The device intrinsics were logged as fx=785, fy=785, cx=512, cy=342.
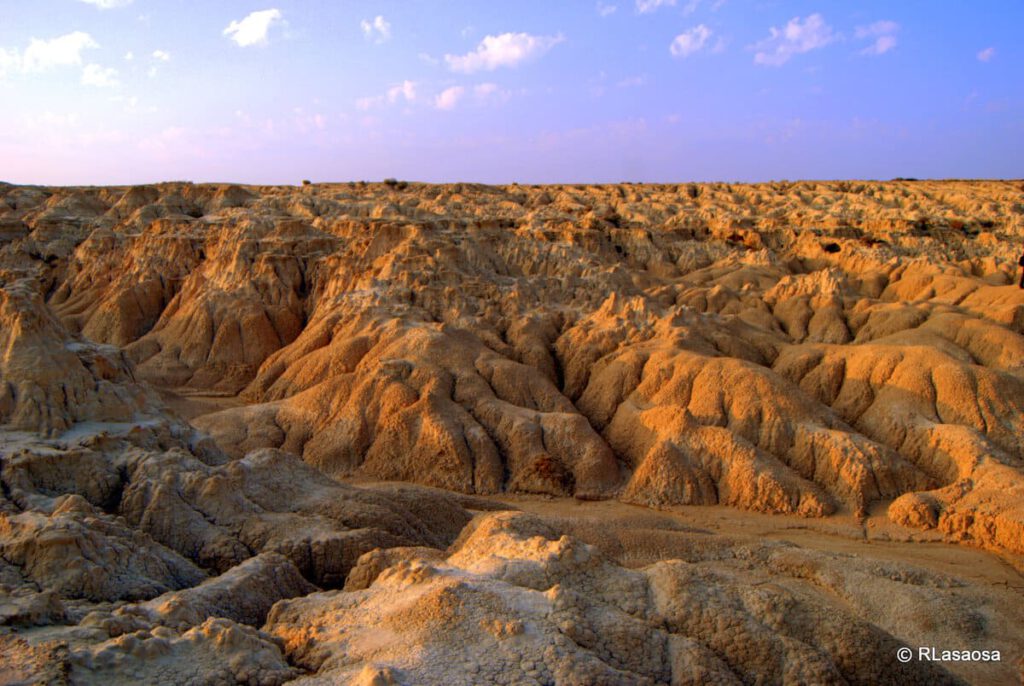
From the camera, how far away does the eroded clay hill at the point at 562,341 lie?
20312 mm

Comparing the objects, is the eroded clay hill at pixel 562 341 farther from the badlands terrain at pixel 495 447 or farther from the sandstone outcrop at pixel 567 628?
the sandstone outcrop at pixel 567 628

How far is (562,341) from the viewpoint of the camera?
28.6m

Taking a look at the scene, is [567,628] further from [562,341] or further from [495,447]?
[562,341]

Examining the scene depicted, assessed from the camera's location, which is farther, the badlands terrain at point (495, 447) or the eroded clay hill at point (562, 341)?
the eroded clay hill at point (562, 341)

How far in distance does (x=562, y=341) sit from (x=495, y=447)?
7.59 meters

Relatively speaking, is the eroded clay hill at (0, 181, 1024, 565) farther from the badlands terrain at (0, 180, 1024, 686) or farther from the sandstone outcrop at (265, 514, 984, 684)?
the sandstone outcrop at (265, 514, 984, 684)

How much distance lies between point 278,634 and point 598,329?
2068 centimetres

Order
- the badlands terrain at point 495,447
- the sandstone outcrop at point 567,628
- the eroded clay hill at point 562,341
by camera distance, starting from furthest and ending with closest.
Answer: the eroded clay hill at point 562,341 → the badlands terrain at point 495,447 → the sandstone outcrop at point 567,628

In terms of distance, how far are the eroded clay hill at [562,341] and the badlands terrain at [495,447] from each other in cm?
12

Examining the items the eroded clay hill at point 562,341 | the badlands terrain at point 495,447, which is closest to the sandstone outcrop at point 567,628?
the badlands terrain at point 495,447

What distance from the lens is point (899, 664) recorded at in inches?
368

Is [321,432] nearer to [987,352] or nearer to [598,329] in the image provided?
[598,329]

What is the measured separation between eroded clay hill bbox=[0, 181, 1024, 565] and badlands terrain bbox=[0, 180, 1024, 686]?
0.12 m

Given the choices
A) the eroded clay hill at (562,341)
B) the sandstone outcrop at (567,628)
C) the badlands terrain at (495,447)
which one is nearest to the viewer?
the sandstone outcrop at (567,628)
